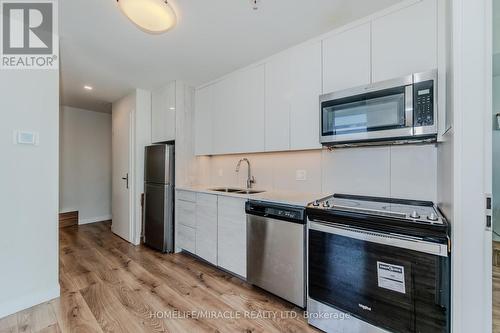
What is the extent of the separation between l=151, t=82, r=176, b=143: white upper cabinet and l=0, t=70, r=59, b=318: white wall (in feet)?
4.38

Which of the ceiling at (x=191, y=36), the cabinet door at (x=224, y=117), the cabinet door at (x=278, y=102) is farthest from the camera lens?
the cabinet door at (x=224, y=117)

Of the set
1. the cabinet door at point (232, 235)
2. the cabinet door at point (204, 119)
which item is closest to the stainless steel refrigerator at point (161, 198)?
the cabinet door at point (204, 119)

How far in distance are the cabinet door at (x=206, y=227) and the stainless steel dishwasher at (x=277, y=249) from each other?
55cm

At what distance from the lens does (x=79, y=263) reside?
270cm

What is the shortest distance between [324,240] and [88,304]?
2.02 meters

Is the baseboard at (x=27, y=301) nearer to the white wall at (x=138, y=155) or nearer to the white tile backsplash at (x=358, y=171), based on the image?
the white wall at (x=138, y=155)

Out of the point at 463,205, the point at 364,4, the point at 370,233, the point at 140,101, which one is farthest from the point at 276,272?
the point at 140,101

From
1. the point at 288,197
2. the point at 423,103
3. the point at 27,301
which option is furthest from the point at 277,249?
the point at 27,301

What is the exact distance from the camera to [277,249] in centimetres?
189

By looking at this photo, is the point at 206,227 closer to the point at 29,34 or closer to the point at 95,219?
the point at 29,34

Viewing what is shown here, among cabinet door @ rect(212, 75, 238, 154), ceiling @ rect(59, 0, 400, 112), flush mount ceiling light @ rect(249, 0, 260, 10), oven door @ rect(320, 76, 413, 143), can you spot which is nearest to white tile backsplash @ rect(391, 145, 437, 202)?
oven door @ rect(320, 76, 413, 143)

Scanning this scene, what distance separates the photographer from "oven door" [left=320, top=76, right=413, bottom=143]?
1.47 meters

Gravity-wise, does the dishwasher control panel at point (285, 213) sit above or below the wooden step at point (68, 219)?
above

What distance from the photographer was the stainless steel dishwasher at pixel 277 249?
175cm
